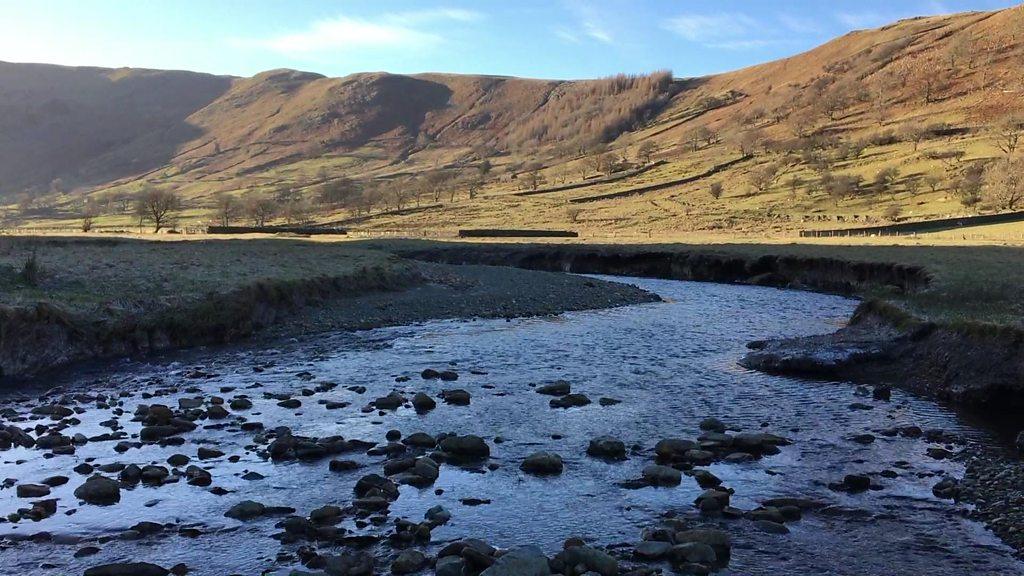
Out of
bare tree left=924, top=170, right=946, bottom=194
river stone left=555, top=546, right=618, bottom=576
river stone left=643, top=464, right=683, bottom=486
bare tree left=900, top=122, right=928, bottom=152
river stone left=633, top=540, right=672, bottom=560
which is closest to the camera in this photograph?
river stone left=555, top=546, right=618, bottom=576

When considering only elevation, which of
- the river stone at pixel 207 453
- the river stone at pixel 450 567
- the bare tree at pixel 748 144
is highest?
the bare tree at pixel 748 144

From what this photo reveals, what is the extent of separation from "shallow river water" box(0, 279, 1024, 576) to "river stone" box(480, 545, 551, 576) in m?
1.37

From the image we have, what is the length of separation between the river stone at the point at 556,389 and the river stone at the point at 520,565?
1169cm

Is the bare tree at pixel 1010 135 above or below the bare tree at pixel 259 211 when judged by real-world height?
above

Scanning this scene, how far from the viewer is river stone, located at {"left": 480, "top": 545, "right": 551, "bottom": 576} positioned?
35.3 ft

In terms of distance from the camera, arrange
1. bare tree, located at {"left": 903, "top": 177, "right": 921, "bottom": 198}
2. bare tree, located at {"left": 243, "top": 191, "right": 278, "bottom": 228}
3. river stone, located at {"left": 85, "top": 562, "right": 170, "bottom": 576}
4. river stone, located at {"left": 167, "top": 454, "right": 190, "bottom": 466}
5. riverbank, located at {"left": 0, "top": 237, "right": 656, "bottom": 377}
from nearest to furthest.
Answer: river stone, located at {"left": 85, "top": 562, "right": 170, "bottom": 576} → river stone, located at {"left": 167, "top": 454, "right": 190, "bottom": 466} → riverbank, located at {"left": 0, "top": 237, "right": 656, "bottom": 377} → bare tree, located at {"left": 903, "top": 177, "right": 921, "bottom": 198} → bare tree, located at {"left": 243, "top": 191, "right": 278, "bottom": 228}

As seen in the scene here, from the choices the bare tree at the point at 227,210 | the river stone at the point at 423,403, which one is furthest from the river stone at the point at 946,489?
the bare tree at the point at 227,210

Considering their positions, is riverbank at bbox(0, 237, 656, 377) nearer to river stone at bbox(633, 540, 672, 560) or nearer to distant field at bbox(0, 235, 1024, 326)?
distant field at bbox(0, 235, 1024, 326)

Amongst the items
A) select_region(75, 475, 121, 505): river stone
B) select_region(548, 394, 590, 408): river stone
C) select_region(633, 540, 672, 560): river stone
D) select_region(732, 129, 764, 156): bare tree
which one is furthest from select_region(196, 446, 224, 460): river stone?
select_region(732, 129, 764, 156): bare tree

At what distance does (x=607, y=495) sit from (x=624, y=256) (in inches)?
2265

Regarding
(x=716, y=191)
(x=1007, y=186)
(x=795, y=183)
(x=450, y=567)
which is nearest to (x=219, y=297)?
(x=450, y=567)

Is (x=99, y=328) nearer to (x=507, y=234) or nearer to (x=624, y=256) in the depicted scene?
(x=624, y=256)

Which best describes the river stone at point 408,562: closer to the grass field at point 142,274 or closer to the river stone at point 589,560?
the river stone at point 589,560

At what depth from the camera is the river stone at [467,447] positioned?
674 inches
